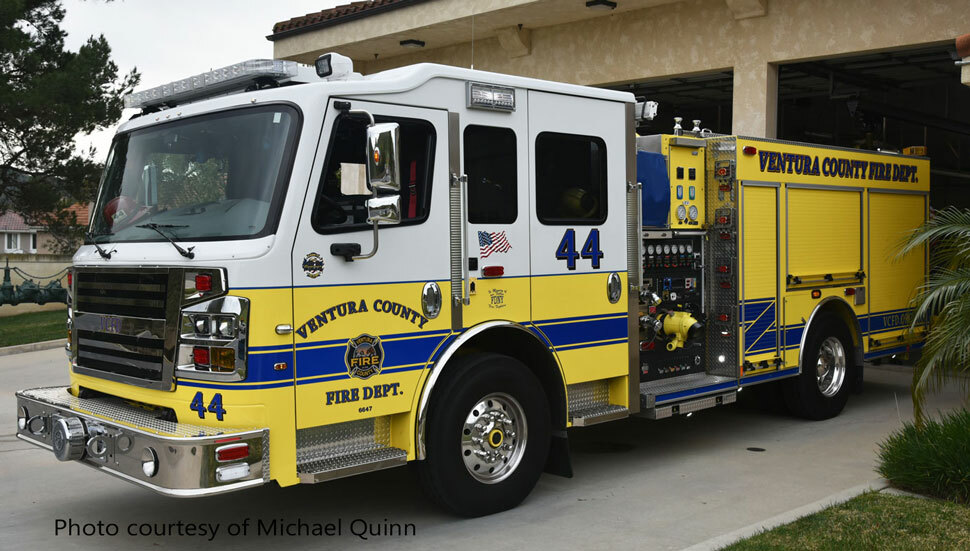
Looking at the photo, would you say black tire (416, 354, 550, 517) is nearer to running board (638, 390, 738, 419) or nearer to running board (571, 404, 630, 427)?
running board (571, 404, 630, 427)

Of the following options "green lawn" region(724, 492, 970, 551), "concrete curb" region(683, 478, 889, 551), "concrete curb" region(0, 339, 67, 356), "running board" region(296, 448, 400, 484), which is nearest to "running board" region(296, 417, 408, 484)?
"running board" region(296, 448, 400, 484)

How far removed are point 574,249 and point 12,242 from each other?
57.8 m

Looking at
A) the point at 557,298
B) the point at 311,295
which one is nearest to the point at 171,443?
the point at 311,295

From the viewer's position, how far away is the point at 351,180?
5402mm

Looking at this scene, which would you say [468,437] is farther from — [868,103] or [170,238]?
[868,103]

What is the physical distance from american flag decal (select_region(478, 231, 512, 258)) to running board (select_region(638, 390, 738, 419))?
76.7 inches

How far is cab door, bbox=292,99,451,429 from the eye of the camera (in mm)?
5238

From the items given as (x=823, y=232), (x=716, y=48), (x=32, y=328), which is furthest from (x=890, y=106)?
(x=32, y=328)

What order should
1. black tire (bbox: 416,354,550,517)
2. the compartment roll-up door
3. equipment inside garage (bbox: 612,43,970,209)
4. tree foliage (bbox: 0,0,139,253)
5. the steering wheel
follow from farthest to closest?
tree foliage (bbox: 0,0,139,253) < equipment inside garage (bbox: 612,43,970,209) < the compartment roll-up door < the steering wheel < black tire (bbox: 416,354,550,517)

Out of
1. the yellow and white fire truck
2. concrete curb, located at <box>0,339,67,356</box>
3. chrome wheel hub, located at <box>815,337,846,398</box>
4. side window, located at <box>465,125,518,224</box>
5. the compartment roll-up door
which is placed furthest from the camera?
concrete curb, located at <box>0,339,67,356</box>

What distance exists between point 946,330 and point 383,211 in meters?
4.02

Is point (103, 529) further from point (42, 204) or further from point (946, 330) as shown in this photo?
point (42, 204)

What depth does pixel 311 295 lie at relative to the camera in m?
5.22

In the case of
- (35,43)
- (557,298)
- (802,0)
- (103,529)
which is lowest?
(103,529)
